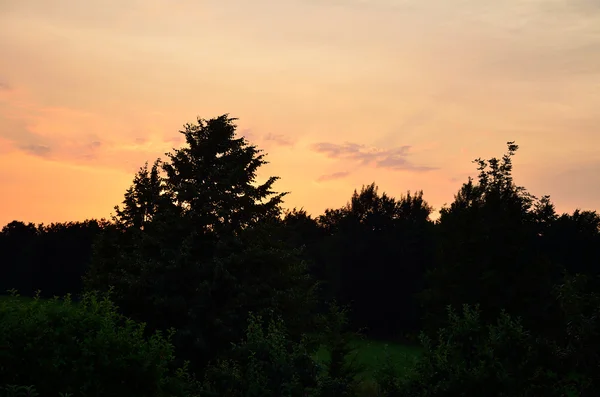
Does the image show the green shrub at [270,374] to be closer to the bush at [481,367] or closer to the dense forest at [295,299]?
the dense forest at [295,299]

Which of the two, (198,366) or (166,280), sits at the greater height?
(166,280)

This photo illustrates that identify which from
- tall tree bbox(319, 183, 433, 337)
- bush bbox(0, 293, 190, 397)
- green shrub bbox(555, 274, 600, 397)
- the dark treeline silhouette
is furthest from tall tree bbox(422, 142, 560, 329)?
tall tree bbox(319, 183, 433, 337)

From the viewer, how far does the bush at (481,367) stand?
14.5 metres

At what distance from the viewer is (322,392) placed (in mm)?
16141

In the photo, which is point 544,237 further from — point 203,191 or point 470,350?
point 470,350

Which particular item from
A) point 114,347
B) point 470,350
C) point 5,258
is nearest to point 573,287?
point 470,350

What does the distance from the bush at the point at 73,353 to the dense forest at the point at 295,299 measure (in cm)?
3

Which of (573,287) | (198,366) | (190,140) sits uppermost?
(190,140)

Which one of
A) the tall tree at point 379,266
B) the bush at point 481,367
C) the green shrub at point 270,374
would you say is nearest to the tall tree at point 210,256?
the green shrub at point 270,374

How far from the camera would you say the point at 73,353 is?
575 inches

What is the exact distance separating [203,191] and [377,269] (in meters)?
48.1

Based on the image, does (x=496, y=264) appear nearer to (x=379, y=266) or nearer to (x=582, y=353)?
A: (x=582, y=353)

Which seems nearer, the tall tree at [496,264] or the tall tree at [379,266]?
the tall tree at [496,264]

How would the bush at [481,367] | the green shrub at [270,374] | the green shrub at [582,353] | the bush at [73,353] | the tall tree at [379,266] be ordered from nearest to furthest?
the bush at [73,353], the bush at [481,367], the green shrub at [582,353], the green shrub at [270,374], the tall tree at [379,266]
